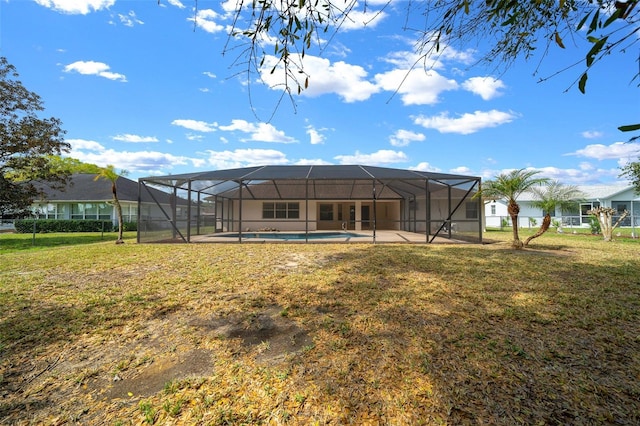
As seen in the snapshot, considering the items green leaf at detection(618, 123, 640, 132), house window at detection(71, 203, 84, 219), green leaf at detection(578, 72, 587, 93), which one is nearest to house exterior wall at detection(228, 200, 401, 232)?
house window at detection(71, 203, 84, 219)

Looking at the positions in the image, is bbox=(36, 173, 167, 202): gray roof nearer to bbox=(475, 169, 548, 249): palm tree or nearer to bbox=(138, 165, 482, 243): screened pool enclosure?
bbox=(138, 165, 482, 243): screened pool enclosure

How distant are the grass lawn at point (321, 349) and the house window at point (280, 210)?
593 inches

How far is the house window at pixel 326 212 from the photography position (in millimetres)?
22016

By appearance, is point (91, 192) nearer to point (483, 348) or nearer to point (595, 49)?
point (483, 348)

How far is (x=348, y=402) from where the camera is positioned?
2086mm

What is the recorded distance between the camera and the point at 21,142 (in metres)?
14.0

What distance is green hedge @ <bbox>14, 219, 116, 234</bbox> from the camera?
21.0 meters

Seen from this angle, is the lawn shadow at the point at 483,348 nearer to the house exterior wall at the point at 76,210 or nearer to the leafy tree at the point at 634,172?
the leafy tree at the point at 634,172

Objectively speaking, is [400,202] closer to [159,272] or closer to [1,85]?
[159,272]

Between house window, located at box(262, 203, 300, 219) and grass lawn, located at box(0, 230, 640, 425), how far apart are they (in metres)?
15.1

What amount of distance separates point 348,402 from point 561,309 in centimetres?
342

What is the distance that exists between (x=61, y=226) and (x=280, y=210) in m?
15.6

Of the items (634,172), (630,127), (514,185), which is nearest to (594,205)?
(634,172)

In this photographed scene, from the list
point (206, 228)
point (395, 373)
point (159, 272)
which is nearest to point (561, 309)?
point (395, 373)
